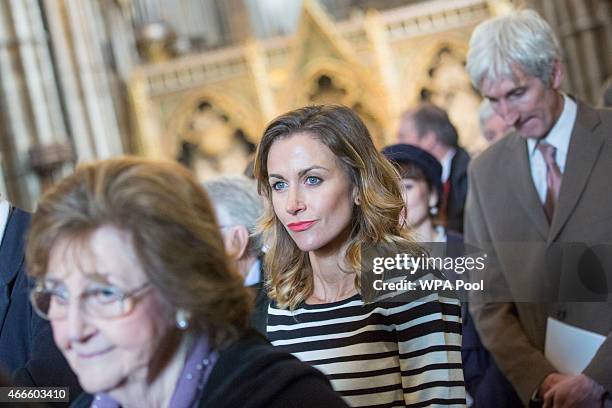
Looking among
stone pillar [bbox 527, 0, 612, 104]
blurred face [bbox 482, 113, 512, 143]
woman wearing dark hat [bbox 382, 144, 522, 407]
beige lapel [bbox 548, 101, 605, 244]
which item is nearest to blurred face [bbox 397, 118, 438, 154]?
blurred face [bbox 482, 113, 512, 143]

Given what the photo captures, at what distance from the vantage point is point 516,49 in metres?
2.52

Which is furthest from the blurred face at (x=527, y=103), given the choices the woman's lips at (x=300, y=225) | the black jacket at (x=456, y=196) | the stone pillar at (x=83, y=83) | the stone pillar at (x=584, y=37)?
the stone pillar at (x=83, y=83)

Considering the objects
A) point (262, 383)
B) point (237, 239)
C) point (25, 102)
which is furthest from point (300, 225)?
point (25, 102)

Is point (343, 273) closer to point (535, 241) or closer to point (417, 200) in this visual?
point (535, 241)

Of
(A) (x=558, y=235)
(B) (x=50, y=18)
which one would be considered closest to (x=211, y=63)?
(B) (x=50, y=18)

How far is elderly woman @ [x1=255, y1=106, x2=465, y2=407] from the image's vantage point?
5.84 feet

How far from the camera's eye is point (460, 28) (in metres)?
9.70

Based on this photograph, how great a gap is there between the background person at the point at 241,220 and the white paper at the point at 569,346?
0.79 meters

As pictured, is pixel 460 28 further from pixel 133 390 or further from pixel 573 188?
pixel 133 390

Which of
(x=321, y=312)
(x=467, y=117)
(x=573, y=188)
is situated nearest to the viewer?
(x=321, y=312)

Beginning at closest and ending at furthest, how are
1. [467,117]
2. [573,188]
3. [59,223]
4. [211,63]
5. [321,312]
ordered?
1. [59,223]
2. [321,312]
3. [573,188]
4. [467,117]
5. [211,63]

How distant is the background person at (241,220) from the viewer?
8.45ft

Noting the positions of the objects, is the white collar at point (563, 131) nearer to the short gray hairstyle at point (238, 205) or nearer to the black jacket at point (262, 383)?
the short gray hairstyle at point (238, 205)

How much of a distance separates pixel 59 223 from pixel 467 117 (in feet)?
28.3
